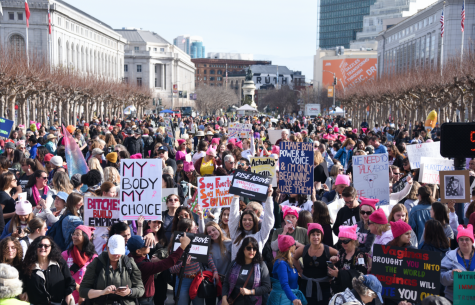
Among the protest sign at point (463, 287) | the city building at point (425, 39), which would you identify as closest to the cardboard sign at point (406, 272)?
the protest sign at point (463, 287)

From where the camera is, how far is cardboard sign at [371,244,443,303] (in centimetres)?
594

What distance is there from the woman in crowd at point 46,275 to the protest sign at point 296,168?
15.5 feet

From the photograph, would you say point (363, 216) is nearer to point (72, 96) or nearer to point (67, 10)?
point (72, 96)

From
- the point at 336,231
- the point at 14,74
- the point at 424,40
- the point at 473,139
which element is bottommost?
the point at 336,231

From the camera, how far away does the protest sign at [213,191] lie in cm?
869

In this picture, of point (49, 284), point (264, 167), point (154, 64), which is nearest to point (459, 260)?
point (49, 284)

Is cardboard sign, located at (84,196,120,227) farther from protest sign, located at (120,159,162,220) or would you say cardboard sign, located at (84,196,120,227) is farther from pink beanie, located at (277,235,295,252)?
pink beanie, located at (277,235,295,252)

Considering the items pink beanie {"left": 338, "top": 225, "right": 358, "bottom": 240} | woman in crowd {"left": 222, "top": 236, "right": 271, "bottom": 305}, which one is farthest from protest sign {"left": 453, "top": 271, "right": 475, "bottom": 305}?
woman in crowd {"left": 222, "top": 236, "right": 271, "bottom": 305}

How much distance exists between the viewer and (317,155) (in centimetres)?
1198

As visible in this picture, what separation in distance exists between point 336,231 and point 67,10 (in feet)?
271

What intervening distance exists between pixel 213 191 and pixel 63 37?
8006 cm

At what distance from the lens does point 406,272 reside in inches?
238

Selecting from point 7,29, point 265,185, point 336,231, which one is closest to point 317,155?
point 336,231

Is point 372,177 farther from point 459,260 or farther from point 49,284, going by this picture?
point 49,284
